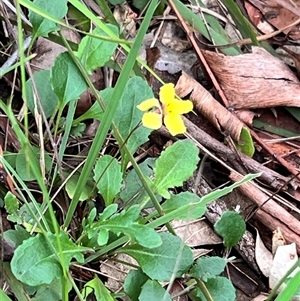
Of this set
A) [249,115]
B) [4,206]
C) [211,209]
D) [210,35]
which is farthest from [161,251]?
[210,35]

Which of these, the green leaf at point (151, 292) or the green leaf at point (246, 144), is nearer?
the green leaf at point (151, 292)

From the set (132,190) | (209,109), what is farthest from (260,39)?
(132,190)

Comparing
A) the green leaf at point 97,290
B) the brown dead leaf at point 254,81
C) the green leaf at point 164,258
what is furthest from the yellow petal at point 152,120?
the brown dead leaf at point 254,81

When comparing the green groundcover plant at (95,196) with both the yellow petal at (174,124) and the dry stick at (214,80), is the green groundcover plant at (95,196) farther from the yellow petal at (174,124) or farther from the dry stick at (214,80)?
the dry stick at (214,80)

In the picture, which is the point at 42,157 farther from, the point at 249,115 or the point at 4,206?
the point at 249,115

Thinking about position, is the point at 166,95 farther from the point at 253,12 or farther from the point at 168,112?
the point at 253,12

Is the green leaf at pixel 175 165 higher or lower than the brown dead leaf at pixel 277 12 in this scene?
lower
